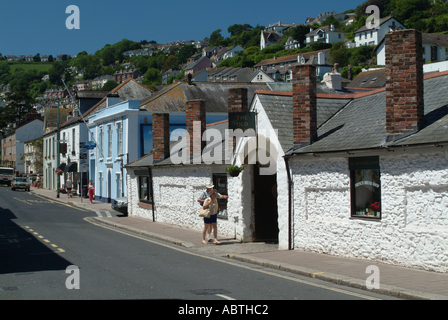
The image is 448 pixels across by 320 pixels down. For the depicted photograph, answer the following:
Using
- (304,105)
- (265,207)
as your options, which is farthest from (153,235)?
(304,105)

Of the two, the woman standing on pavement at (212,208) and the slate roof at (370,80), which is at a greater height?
the slate roof at (370,80)

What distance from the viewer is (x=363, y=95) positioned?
14.5 metres

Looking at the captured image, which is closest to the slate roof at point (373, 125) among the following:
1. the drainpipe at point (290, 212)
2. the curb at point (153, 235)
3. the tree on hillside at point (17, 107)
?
the drainpipe at point (290, 212)

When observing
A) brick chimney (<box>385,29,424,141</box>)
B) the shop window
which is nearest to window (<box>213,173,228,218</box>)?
the shop window

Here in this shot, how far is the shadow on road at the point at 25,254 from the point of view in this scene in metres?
10.5

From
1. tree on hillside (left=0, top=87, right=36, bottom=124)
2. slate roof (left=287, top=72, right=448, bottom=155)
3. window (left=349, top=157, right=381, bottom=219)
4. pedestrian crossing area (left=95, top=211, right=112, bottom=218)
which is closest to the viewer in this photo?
slate roof (left=287, top=72, right=448, bottom=155)

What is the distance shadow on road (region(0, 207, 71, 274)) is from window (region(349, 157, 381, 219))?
23.2 ft

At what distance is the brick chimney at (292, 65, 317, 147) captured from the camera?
42.1ft

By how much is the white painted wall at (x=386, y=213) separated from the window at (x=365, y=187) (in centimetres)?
17

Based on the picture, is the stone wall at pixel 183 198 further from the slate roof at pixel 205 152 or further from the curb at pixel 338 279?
the curb at pixel 338 279

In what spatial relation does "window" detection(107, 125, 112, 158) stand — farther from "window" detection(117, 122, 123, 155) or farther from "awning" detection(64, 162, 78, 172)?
"awning" detection(64, 162, 78, 172)

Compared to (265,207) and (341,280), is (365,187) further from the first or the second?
(265,207)
